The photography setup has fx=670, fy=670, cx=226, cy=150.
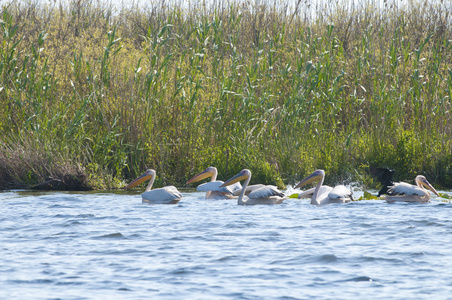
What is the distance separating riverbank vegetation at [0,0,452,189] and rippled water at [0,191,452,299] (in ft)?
7.78

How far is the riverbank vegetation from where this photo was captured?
37.3 feet

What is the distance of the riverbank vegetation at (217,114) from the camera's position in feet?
37.3

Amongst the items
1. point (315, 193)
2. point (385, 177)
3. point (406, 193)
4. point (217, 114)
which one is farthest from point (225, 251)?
point (217, 114)

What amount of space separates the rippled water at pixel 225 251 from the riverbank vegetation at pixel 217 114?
2372mm

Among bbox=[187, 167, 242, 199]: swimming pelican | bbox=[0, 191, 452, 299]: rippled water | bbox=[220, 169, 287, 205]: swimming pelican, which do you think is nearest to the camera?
bbox=[0, 191, 452, 299]: rippled water

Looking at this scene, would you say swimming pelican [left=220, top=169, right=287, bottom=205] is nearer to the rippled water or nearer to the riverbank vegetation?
the rippled water

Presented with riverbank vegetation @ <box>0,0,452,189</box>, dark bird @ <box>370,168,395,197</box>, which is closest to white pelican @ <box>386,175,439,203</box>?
dark bird @ <box>370,168,395,197</box>

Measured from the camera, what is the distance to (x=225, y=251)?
19.6 feet

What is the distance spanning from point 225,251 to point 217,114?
618cm

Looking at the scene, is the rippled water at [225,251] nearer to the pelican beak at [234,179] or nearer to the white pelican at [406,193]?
the white pelican at [406,193]

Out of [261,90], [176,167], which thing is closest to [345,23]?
[261,90]

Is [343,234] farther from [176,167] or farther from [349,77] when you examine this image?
[349,77]

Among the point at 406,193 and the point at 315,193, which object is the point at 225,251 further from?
the point at 406,193

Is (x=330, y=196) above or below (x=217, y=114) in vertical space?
below
